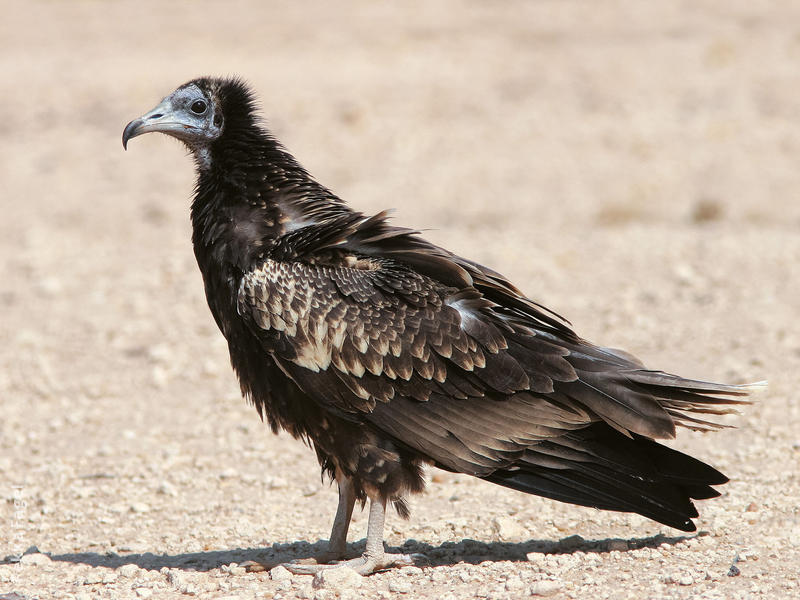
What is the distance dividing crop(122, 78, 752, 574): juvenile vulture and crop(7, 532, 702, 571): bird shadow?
1.36 ft

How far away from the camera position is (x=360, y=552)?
711cm

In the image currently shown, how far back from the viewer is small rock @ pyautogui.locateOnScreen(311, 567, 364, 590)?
625cm

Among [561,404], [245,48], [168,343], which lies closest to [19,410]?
[168,343]

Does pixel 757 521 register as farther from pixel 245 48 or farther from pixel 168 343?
pixel 245 48

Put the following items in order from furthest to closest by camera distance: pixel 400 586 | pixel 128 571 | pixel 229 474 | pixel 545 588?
pixel 229 474
pixel 128 571
pixel 400 586
pixel 545 588

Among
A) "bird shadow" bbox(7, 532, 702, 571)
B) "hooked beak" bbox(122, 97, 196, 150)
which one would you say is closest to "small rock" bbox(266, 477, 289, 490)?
"bird shadow" bbox(7, 532, 702, 571)

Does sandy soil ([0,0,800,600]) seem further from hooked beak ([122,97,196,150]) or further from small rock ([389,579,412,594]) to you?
hooked beak ([122,97,196,150])

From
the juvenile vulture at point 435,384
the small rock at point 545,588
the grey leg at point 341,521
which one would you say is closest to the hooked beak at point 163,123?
the juvenile vulture at point 435,384

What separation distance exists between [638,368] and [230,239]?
2.42 metres

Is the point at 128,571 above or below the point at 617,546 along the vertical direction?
below

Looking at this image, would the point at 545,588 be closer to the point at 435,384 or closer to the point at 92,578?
the point at 435,384

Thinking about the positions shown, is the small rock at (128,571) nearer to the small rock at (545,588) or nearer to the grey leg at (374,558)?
the grey leg at (374,558)

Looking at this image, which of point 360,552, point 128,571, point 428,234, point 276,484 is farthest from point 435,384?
point 428,234

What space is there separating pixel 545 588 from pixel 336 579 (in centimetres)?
113
